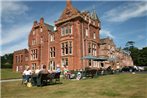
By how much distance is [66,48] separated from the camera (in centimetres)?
3956

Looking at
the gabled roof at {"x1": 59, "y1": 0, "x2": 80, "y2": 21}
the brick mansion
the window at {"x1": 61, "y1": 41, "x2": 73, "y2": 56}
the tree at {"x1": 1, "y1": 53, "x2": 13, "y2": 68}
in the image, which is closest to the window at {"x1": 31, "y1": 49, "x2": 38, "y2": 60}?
the brick mansion

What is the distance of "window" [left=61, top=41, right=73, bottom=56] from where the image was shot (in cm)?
3889

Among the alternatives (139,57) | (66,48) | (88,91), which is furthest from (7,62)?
(88,91)

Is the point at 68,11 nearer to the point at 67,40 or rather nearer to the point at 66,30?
the point at 66,30

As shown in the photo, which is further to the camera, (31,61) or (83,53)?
(31,61)

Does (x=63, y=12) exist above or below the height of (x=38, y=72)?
above

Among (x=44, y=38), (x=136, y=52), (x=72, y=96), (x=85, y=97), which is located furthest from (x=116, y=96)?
(x=136, y=52)

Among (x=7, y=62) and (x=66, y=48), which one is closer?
(x=66, y=48)

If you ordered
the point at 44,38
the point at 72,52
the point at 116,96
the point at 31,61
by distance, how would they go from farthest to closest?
the point at 31,61, the point at 44,38, the point at 72,52, the point at 116,96

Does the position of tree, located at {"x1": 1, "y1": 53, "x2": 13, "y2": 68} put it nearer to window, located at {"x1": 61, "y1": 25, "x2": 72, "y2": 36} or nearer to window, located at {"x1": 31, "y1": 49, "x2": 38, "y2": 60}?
window, located at {"x1": 31, "y1": 49, "x2": 38, "y2": 60}

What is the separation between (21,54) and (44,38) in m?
15.8

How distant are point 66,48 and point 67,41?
142 centimetres

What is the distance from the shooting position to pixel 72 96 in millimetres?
10945

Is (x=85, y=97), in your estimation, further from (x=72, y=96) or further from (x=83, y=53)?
(x=83, y=53)
